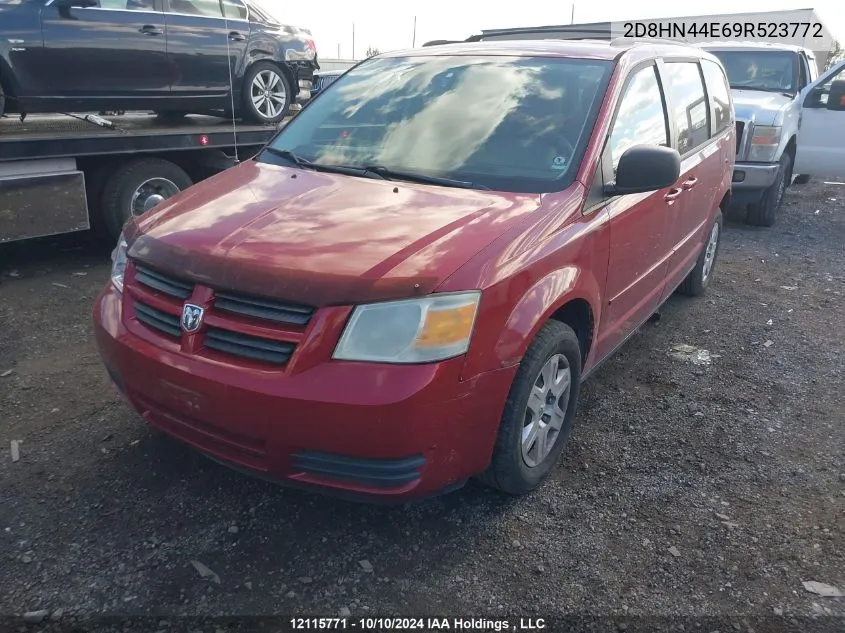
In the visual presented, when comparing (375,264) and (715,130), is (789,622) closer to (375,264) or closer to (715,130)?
(375,264)

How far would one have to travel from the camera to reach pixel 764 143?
7.48 meters

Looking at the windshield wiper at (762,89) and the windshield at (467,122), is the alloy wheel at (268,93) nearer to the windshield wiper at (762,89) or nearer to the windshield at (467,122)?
the windshield at (467,122)

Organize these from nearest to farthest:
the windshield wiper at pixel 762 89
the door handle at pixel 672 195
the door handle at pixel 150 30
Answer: the door handle at pixel 672 195
the door handle at pixel 150 30
the windshield wiper at pixel 762 89

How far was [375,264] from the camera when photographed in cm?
231

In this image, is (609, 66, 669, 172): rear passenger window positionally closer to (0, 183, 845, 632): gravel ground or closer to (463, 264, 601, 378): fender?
(463, 264, 601, 378): fender

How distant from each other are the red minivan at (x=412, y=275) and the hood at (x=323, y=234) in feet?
0.03

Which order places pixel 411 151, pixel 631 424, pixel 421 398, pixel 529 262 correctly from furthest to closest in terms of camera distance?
pixel 631 424 → pixel 411 151 → pixel 529 262 → pixel 421 398

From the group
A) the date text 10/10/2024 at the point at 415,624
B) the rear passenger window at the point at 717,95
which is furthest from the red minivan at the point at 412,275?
the rear passenger window at the point at 717,95

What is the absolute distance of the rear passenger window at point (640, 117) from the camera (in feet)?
10.7

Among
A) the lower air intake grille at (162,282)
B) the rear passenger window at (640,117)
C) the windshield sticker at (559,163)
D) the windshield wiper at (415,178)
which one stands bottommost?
the lower air intake grille at (162,282)

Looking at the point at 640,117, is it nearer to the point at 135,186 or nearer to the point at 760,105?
the point at 135,186

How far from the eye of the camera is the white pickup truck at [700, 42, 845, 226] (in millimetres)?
7484

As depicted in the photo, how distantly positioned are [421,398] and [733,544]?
4.63 ft

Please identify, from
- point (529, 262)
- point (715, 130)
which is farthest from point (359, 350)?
point (715, 130)
